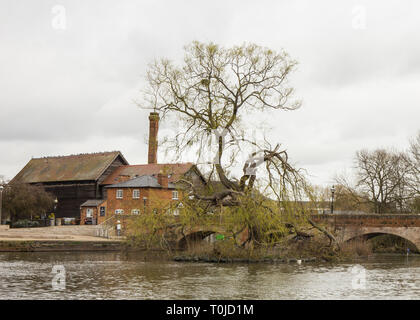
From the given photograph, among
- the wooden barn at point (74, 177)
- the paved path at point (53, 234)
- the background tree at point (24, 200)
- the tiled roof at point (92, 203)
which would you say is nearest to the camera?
the paved path at point (53, 234)

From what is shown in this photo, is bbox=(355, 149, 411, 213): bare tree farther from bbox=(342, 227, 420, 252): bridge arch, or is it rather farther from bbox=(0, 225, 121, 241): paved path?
bbox=(0, 225, 121, 241): paved path

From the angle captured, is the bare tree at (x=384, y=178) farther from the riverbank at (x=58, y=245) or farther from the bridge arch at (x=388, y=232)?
the riverbank at (x=58, y=245)

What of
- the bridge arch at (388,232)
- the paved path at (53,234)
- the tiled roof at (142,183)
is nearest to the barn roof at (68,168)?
the tiled roof at (142,183)

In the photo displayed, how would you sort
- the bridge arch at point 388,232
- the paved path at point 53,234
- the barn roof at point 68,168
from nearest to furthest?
the bridge arch at point 388,232, the paved path at point 53,234, the barn roof at point 68,168

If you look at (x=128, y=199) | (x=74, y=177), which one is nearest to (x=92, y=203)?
(x=74, y=177)

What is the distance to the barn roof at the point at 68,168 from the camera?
209 ft

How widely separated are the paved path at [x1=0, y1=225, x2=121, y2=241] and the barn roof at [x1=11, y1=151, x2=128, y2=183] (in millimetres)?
13514

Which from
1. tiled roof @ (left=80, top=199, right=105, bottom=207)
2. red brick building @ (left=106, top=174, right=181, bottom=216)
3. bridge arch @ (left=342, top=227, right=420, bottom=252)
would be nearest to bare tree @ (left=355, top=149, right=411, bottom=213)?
bridge arch @ (left=342, top=227, right=420, bottom=252)

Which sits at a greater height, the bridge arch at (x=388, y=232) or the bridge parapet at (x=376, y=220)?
Result: the bridge parapet at (x=376, y=220)

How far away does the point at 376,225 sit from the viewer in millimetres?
38688

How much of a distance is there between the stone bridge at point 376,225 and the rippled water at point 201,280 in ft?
26.3

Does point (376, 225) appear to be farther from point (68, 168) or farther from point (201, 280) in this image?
point (68, 168)

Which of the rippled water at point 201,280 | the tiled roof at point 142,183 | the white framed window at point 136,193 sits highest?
the tiled roof at point 142,183
